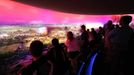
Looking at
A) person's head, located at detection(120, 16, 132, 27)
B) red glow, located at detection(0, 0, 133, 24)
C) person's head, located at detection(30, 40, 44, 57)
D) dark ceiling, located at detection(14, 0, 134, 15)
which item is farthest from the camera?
dark ceiling, located at detection(14, 0, 134, 15)

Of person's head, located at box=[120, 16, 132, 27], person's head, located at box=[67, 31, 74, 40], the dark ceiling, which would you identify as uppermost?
the dark ceiling

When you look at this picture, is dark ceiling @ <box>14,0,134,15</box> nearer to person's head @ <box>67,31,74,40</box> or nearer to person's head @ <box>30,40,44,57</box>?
person's head @ <box>67,31,74,40</box>

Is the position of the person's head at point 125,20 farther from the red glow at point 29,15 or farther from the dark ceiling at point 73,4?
the dark ceiling at point 73,4

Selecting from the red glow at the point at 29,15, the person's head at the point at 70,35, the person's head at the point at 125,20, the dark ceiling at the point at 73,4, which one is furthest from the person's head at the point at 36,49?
the person's head at the point at 70,35

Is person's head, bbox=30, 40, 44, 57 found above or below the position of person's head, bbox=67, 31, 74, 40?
above

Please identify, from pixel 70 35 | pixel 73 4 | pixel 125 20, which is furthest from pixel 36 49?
pixel 73 4

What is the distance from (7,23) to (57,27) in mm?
2395

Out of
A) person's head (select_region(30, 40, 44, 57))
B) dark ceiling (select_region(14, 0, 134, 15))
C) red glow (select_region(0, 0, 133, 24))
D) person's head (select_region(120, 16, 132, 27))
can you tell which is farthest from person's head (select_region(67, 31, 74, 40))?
person's head (select_region(30, 40, 44, 57))

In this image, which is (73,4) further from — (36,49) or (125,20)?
(36,49)

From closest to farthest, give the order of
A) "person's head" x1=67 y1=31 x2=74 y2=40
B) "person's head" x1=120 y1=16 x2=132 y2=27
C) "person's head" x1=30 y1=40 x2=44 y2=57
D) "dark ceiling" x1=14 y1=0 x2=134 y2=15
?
1. "person's head" x1=30 y1=40 x2=44 y2=57
2. "person's head" x1=120 y1=16 x2=132 y2=27
3. "dark ceiling" x1=14 y1=0 x2=134 y2=15
4. "person's head" x1=67 y1=31 x2=74 y2=40

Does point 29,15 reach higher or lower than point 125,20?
higher

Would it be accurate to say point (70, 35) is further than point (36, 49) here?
Yes

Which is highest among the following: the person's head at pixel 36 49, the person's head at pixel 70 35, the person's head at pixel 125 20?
the person's head at pixel 125 20

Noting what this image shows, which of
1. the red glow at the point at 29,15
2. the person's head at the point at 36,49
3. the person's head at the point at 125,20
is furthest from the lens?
the red glow at the point at 29,15
